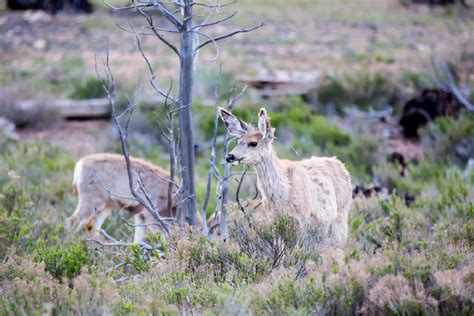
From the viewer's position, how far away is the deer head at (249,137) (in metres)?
8.59

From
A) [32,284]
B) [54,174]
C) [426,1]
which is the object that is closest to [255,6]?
[426,1]

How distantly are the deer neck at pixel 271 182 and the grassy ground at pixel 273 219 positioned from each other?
15.6 inches

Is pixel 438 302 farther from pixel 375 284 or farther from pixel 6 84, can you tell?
pixel 6 84

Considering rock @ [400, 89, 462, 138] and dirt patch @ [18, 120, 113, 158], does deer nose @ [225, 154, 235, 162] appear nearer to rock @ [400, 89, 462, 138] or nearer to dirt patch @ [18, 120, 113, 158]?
dirt patch @ [18, 120, 113, 158]

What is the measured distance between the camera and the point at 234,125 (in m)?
8.68

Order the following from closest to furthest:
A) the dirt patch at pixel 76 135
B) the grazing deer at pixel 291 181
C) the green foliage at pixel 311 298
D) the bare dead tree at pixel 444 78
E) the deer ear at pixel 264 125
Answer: the green foliage at pixel 311 298 → the deer ear at pixel 264 125 → the grazing deer at pixel 291 181 → the dirt patch at pixel 76 135 → the bare dead tree at pixel 444 78

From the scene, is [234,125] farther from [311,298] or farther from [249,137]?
[311,298]

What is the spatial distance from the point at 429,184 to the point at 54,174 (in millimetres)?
6882

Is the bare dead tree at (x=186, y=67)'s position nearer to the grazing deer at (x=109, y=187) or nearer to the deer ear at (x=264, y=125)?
the deer ear at (x=264, y=125)

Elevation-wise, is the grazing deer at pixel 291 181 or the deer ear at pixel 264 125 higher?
the deer ear at pixel 264 125

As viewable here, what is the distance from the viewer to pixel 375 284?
23.2 ft

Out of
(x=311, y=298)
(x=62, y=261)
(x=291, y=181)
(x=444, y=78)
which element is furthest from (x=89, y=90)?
(x=311, y=298)

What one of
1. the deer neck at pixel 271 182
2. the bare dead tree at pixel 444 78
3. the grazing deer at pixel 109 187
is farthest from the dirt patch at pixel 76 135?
the deer neck at pixel 271 182

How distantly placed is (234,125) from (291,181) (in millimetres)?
982
